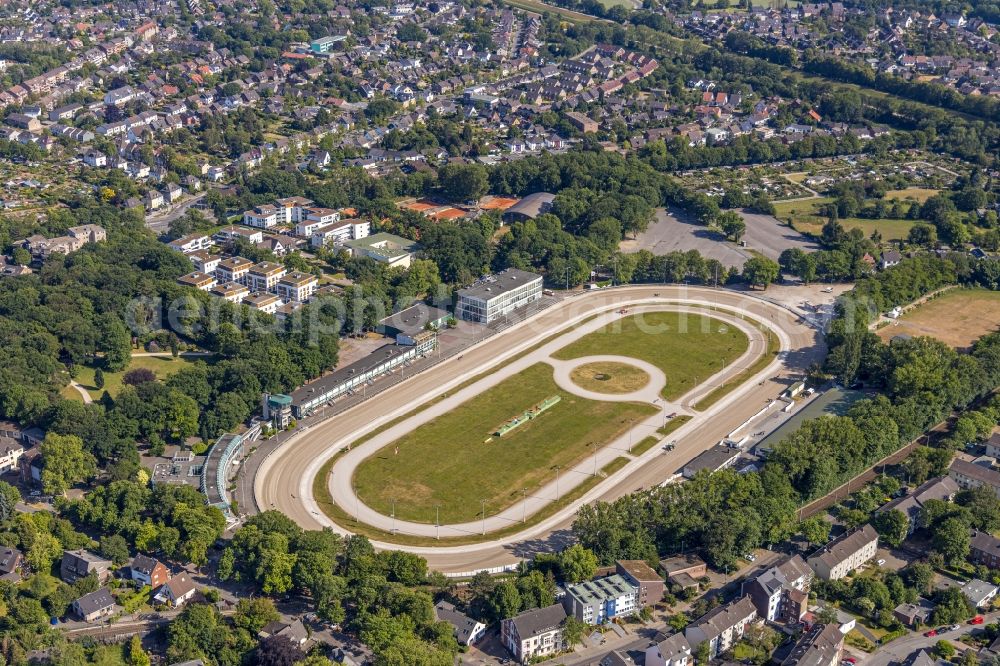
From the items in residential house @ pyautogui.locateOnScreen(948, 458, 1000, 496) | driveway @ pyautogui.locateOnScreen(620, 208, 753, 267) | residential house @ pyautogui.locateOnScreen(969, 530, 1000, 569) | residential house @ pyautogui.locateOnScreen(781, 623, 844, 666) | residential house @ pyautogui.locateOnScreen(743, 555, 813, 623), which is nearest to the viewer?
residential house @ pyautogui.locateOnScreen(781, 623, 844, 666)

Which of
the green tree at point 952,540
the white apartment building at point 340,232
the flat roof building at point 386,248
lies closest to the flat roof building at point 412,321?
the flat roof building at point 386,248

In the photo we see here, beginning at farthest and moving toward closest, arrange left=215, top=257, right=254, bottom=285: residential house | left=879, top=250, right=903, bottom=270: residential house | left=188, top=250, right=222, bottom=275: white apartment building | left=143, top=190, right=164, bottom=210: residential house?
left=143, top=190, right=164, bottom=210: residential house
left=879, top=250, right=903, bottom=270: residential house
left=188, top=250, right=222, bottom=275: white apartment building
left=215, top=257, right=254, bottom=285: residential house

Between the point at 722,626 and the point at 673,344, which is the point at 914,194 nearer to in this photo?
the point at 673,344

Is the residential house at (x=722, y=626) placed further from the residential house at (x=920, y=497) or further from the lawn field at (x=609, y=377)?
the lawn field at (x=609, y=377)

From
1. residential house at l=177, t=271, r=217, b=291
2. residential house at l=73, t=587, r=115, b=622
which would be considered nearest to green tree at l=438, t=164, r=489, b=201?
residential house at l=177, t=271, r=217, b=291

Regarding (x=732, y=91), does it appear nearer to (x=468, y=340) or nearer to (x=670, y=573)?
(x=468, y=340)

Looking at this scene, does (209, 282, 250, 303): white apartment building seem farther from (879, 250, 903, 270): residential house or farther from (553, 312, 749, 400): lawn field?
(879, 250, 903, 270): residential house
